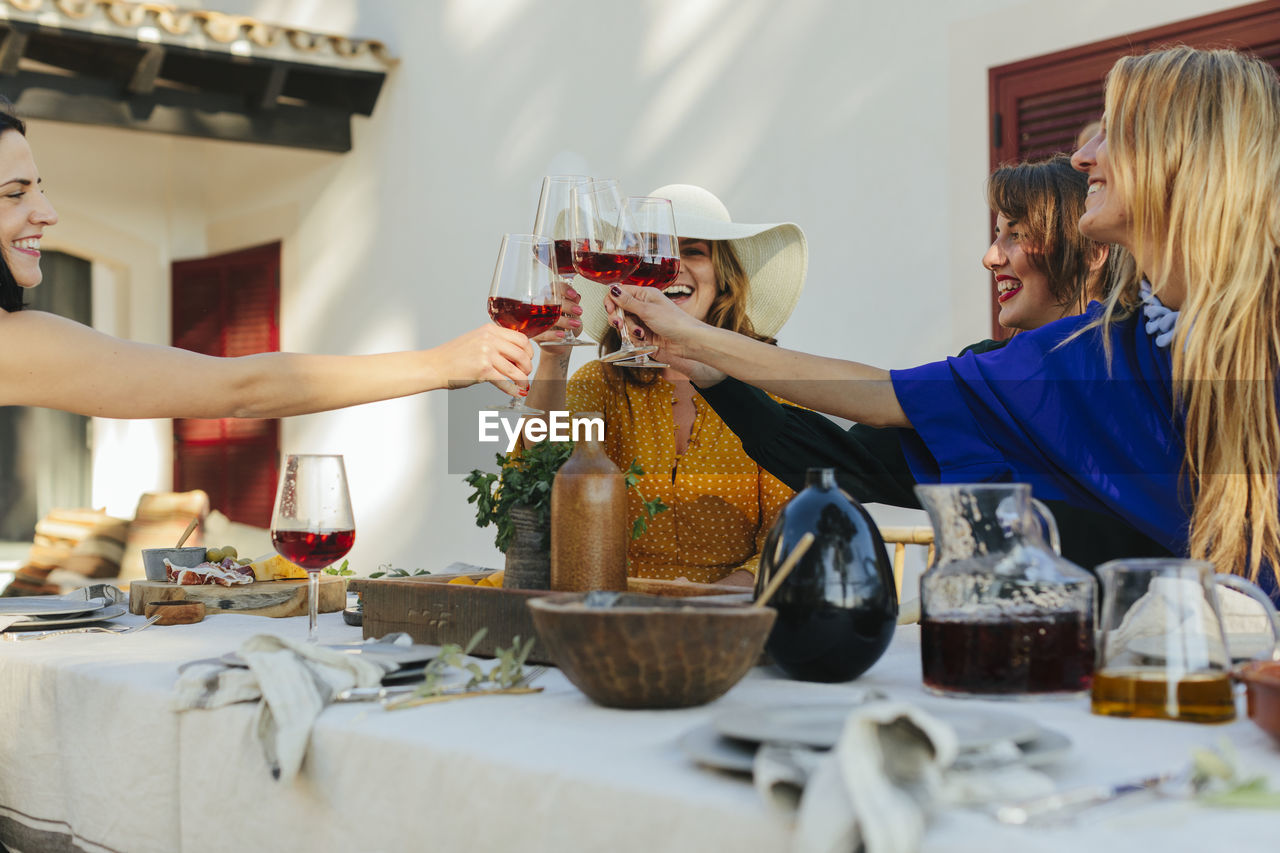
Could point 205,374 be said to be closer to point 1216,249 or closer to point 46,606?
point 46,606

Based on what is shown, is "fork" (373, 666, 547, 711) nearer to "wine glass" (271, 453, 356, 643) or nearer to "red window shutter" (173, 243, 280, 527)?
"wine glass" (271, 453, 356, 643)

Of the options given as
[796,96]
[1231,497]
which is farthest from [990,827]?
[796,96]

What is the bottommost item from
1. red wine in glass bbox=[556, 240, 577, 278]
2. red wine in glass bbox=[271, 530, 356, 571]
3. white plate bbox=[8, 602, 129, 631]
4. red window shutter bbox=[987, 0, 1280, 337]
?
white plate bbox=[8, 602, 129, 631]

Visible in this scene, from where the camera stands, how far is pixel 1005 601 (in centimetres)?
109

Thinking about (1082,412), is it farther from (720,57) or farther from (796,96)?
(720,57)

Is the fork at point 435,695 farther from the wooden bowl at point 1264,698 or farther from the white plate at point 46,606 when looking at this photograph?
the white plate at point 46,606

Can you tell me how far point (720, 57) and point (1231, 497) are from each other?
353 cm

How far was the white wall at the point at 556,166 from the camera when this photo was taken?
3.94 meters

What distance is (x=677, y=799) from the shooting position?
32.9 inches

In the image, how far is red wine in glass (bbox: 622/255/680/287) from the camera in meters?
1.79

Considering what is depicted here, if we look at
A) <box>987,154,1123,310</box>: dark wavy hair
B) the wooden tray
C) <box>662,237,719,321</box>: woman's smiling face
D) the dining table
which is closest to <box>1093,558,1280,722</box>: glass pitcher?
the dining table

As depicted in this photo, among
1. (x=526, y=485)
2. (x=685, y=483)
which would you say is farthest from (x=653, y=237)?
(x=685, y=483)

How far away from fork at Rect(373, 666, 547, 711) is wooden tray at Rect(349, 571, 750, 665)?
15 centimetres

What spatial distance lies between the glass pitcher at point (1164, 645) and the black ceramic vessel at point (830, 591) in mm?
227
